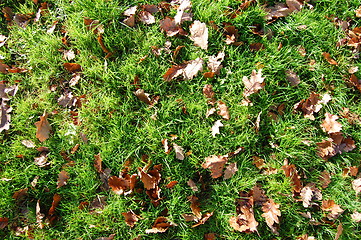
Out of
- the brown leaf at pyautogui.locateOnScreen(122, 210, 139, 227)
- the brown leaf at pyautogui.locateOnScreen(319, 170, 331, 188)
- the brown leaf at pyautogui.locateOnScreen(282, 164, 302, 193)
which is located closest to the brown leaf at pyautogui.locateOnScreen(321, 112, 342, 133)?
the brown leaf at pyautogui.locateOnScreen(319, 170, 331, 188)

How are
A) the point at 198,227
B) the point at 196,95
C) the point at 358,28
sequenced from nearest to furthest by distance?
1. the point at 198,227
2. the point at 196,95
3. the point at 358,28

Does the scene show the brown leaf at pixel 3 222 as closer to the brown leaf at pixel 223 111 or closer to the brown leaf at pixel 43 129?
the brown leaf at pixel 43 129

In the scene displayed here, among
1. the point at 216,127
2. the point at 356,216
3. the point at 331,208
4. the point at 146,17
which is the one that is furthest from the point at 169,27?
the point at 356,216

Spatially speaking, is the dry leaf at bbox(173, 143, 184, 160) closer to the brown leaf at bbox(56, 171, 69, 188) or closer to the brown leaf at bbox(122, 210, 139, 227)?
the brown leaf at bbox(122, 210, 139, 227)

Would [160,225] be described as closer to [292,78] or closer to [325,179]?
[325,179]

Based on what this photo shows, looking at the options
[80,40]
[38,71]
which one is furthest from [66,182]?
[80,40]

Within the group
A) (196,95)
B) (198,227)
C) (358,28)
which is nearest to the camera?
(198,227)

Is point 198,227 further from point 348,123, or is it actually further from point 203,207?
point 348,123

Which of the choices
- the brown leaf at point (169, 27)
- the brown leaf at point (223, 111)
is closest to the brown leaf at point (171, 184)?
the brown leaf at point (223, 111)
